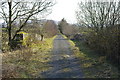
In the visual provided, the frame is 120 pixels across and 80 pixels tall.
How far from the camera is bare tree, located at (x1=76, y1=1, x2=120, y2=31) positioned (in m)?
16.1

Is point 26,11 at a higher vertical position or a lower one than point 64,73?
higher

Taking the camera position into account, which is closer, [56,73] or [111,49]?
[56,73]

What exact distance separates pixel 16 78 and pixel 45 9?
1430 centimetres

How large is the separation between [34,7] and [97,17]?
25.8 ft

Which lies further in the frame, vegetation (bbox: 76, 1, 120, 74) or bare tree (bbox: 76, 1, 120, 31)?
bare tree (bbox: 76, 1, 120, 31)

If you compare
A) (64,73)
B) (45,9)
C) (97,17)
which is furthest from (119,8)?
(64,73)

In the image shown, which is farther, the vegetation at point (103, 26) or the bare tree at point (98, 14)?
the bare tree at point (98, 14)

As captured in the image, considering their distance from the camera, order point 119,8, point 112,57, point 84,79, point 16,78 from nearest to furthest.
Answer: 1. point 16,78
2. point 84,79
3. point 112,57
4. point 119,8

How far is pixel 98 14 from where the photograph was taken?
61.5 feet

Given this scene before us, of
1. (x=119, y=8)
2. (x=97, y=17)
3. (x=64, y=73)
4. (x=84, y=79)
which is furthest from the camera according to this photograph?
(x=97, y=17)

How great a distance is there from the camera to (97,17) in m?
19.0

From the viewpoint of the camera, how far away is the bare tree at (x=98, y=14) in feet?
53.0

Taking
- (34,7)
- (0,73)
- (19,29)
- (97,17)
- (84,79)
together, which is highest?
(34,7)

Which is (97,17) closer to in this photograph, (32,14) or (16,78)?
(32,14)
